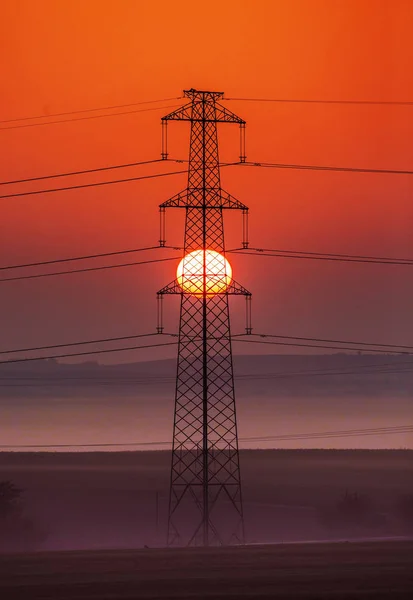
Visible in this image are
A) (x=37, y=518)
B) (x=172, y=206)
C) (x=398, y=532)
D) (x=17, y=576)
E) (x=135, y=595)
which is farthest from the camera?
(x=37, y=518)

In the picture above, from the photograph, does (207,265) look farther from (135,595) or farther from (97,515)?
(97,515)

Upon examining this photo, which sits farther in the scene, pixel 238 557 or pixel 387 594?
pixel 238 557

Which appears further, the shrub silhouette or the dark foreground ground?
the shrub silhouette

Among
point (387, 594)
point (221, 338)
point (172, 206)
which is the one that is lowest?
point (387, 594)

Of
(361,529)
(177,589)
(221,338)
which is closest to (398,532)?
(361,529)

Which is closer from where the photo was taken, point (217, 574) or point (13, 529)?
point (217, 574)

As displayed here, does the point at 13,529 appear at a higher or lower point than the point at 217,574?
higher

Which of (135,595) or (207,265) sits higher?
(207,265)

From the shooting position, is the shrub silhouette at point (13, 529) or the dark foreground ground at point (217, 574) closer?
the dark foreground ground at point (217, 574)
